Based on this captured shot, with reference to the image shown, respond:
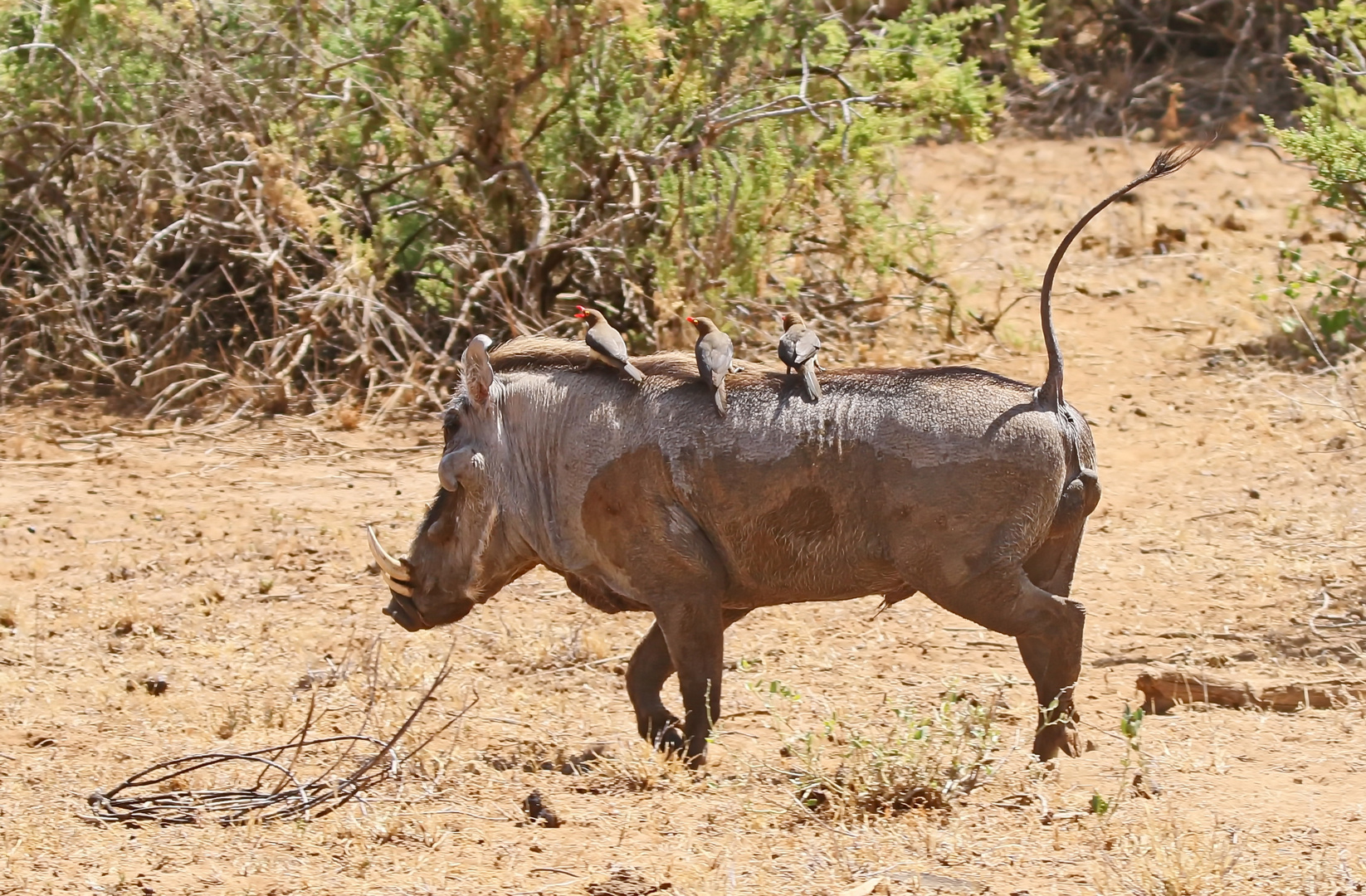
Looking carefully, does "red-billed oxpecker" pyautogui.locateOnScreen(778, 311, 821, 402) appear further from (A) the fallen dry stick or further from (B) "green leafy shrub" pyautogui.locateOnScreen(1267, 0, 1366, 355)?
(B) "green leafy shrub" pyautogui.locateOnScreen(1267, 0, 1366, 355)

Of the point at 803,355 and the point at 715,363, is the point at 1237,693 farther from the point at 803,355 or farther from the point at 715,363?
the point at 715,363

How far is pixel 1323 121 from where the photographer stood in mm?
9148

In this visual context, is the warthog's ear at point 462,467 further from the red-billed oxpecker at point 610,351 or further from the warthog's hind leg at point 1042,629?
the warthog's hind leg at point 1042,629

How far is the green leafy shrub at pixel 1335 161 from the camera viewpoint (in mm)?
7848

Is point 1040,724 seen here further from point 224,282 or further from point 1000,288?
point 224,282

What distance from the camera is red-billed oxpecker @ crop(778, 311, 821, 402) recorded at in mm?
5254

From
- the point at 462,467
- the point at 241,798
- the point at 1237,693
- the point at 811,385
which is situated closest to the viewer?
the point at 241,798

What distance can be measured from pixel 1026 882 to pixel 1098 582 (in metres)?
3.34

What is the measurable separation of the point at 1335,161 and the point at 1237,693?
306 centimetres

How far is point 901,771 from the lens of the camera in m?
4.71

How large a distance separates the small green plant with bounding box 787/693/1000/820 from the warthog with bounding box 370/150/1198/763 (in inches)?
14.1

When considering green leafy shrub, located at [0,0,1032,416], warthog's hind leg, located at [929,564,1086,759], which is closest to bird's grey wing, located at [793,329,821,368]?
warthog's hind leg, located at [929,564,1086,759]

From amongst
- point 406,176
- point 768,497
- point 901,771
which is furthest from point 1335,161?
point 406,176

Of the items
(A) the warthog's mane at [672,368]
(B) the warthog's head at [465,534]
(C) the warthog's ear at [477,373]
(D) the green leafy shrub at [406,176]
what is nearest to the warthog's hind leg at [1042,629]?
(A) the warthog's mane at [672,368]
